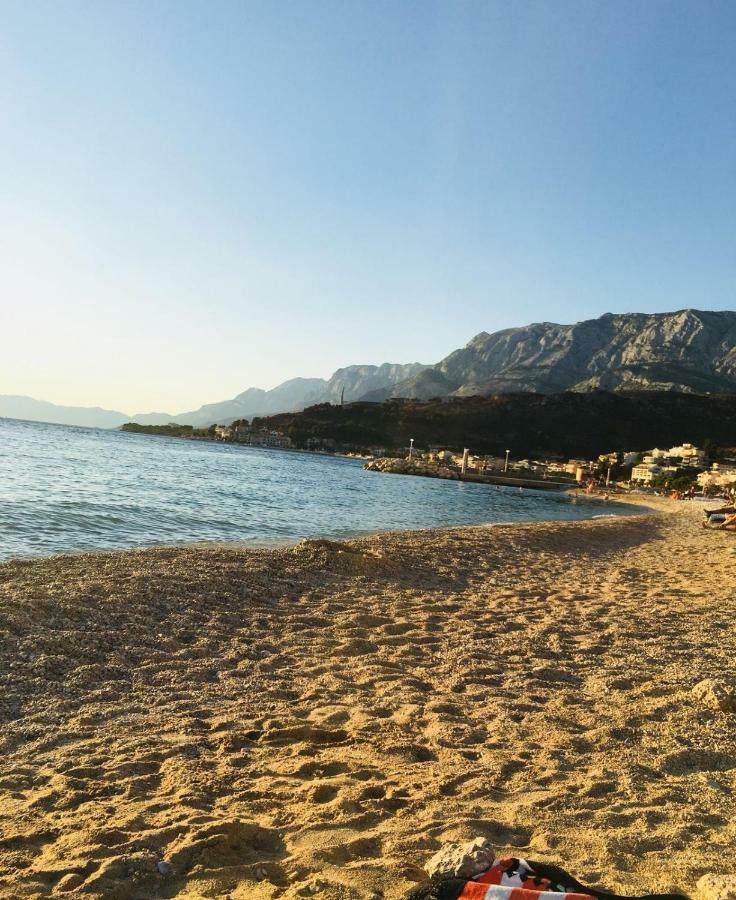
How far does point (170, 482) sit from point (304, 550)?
17.7 metres

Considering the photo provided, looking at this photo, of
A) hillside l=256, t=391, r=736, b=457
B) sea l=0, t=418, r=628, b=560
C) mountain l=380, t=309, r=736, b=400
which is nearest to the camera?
sea l=0, t=418, r=628, b=560

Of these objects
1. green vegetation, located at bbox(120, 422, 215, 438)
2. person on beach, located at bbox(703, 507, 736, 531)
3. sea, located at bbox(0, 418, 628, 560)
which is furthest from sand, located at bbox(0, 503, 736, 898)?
green vegetation, located at bbox(120, 422, 215, 438)

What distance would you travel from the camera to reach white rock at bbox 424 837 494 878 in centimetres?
240

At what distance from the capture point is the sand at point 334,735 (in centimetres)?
267

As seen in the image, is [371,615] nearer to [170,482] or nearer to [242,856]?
[242,856]

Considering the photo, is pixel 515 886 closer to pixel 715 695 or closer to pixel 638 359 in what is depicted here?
pixel 715 695

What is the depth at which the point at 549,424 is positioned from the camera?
387 ft

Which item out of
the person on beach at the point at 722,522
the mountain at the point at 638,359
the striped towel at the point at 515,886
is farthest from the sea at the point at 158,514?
the mountain at the point at 638,359

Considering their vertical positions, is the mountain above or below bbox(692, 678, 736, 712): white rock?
above

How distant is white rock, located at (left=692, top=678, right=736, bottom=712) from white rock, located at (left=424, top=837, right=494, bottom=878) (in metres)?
2.85

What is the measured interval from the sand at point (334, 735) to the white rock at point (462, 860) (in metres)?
0.15

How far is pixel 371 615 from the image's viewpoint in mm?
7258

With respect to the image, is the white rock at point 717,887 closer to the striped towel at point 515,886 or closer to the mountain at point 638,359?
the striped towel at point 515,886

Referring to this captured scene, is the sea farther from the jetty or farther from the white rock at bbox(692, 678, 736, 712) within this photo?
the jetty
